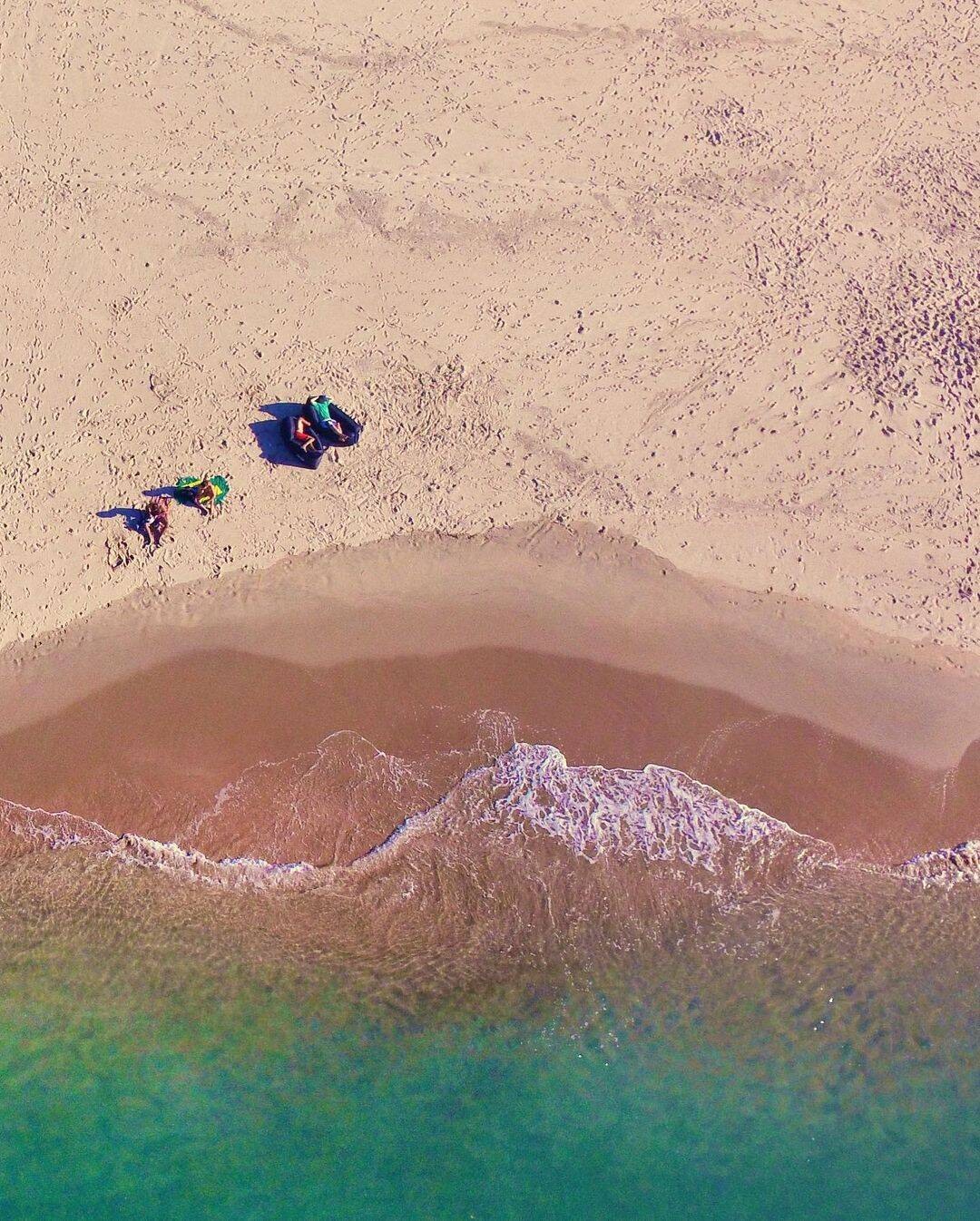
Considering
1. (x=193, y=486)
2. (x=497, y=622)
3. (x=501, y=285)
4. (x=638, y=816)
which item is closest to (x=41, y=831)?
(x=193, y=486)

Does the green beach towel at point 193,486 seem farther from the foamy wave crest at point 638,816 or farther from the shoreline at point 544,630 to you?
the foamy wave crest at point 638,816

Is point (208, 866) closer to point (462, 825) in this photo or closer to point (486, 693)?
point (462, 825)

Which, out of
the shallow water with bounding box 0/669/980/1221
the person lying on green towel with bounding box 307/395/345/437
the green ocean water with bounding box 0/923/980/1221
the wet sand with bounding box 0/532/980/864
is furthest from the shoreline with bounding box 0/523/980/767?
the green ocean water with bounding box 0/923/980/1221

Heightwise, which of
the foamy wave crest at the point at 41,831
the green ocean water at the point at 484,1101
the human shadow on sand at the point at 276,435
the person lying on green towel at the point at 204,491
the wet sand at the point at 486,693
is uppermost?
the human shadow on sand at the point at 276,435

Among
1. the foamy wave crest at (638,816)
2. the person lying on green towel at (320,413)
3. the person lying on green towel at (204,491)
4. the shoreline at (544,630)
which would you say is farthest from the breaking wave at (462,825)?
the person lying on green towel at (320,413)

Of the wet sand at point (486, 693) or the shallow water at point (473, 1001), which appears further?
the wet sand at point (486, 693)

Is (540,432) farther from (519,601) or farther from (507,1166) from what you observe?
(507,1166)

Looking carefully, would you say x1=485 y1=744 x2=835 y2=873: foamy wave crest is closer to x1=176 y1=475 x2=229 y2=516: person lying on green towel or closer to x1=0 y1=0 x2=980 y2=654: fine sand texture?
x1=0 y1=0 x2=980 y2=654: fine sand texture
